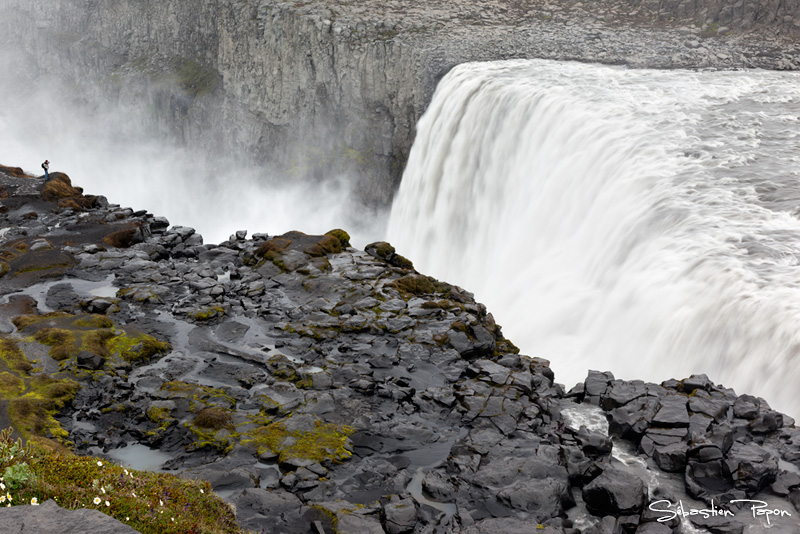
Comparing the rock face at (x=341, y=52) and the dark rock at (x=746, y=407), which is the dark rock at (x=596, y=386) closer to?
the dark rock at (x=746, y=407)

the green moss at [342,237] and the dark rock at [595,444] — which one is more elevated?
the dark rock at [595,444]

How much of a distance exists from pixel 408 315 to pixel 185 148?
216 ft

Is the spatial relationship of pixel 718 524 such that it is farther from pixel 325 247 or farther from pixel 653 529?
pixel 325 247

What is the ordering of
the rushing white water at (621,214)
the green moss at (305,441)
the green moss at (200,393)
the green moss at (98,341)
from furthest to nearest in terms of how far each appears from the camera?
the green moss at (98,341)
the rushing white water at (621,214)
the green moss at (200,393)
the green moss at (305,441)

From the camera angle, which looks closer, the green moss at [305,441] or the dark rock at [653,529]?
the dark rock at [653,529]

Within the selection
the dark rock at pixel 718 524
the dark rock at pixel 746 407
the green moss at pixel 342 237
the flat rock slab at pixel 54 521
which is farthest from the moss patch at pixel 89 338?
the dark rock at pixel 746 407

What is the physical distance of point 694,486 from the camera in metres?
15.4

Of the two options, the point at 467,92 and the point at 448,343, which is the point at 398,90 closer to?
the point at 467,92

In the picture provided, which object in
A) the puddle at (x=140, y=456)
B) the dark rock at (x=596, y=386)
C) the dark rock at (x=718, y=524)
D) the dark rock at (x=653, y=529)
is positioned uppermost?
the dark rock at (x=718, y=524)

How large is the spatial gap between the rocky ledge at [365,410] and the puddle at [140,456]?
91mm

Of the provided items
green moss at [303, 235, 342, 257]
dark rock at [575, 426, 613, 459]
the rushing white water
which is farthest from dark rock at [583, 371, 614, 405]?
green moss at [303, 235, 342, 257]

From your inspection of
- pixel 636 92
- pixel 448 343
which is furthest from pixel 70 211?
pixel 636 92

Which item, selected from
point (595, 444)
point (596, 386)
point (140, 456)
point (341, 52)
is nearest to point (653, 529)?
point (595, 444)

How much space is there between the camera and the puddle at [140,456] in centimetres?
1819
